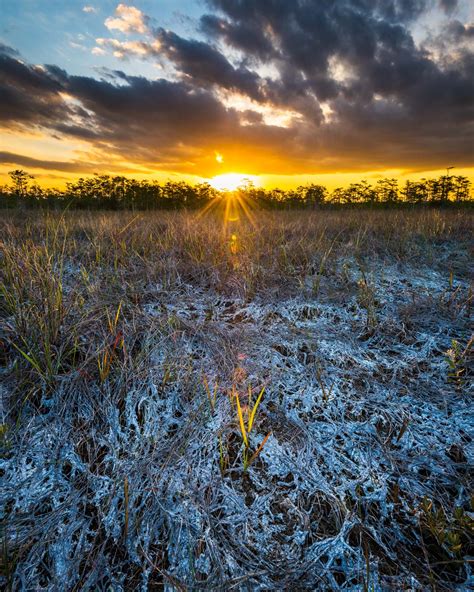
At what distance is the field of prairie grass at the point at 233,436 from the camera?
1104 millimetres

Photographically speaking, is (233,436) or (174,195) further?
(174,195)

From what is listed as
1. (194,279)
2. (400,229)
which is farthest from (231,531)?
(400,229)

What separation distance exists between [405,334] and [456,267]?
1690mm

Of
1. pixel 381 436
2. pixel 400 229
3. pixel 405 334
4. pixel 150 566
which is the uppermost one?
pixel 400 229

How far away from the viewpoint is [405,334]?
7.18 feet

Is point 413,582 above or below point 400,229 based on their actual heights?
below

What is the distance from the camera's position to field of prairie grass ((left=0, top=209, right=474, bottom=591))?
3.62 ft

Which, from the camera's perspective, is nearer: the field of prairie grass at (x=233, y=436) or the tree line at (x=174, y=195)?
the field of prairie grass at (x=233, y=436)

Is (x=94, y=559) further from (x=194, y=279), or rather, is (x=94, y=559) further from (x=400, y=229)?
(x=400, y=229)

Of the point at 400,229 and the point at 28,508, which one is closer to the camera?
the point at 28,508

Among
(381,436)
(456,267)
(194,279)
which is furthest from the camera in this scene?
(456,267)

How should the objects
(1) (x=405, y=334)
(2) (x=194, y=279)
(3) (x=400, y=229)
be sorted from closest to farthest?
1. (1) (x=405, y=334)
2. (2) (x=194, y=279)
3. (3) (x=400, y=229)

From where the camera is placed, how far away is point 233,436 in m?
1.52

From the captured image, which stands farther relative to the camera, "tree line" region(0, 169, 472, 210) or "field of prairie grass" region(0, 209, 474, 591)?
"tree line" region(0, 169, 472, 210)
